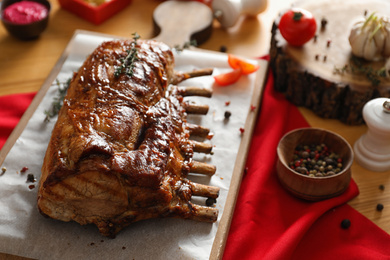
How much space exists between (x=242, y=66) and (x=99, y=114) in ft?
5.38

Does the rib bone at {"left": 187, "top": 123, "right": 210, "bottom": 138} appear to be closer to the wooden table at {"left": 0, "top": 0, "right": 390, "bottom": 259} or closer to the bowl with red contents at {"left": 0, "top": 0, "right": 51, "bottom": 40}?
the wooden table at {"left": 0, "top": 0, "right": 390, "bottom": 259}

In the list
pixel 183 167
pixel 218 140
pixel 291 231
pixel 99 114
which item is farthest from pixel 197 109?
pixel 291 231

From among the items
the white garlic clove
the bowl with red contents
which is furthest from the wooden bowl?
the bowl with red contents

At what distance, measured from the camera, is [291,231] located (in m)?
3.22

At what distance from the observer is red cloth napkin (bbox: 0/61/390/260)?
320cm

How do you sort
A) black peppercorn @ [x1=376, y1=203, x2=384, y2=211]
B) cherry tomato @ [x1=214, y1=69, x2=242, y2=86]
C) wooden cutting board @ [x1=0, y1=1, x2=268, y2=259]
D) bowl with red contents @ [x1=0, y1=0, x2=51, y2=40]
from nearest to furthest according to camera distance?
wooden cutting board @ [x1=0, y1=1, x2=268, y2=259] → black peppercorn @ [x1=376, y1=203, x2=384, y2=211] → cherry tomato @ [x1=214, y1=69, x2=242, y2=86] → bowl with red contents @ [x1=0, y1=0, x2=51, y2=40]

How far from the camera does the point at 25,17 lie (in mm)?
4680

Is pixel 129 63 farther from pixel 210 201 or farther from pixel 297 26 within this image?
pixel 297 26

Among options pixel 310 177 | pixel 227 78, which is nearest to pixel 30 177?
pixel 227 78

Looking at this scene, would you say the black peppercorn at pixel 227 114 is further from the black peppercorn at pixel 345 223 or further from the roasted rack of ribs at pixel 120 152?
the black peppercorn at pixel 345 223

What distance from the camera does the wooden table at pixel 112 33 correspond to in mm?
4301

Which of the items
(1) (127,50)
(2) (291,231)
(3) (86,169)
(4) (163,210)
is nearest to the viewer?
(3) (86,169)

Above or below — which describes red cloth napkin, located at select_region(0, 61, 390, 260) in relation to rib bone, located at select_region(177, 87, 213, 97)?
below

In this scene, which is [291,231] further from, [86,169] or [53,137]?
[53,137]
